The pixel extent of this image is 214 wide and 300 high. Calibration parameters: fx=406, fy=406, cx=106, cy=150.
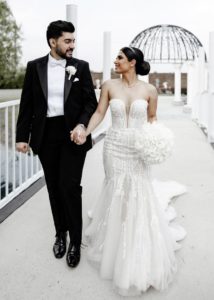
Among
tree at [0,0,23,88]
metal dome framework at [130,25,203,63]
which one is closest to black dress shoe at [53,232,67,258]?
tree at [0,0,23,88]

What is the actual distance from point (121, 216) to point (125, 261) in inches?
11.6

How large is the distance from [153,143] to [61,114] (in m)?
0.64

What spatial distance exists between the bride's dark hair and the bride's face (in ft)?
0.07

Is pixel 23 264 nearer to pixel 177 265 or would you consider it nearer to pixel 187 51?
pixel 177 265

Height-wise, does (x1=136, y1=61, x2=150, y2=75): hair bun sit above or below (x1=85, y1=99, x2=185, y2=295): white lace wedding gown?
above

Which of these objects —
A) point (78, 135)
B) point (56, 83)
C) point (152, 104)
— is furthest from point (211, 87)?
point (78, 135)

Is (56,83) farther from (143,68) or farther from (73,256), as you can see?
(73,256)

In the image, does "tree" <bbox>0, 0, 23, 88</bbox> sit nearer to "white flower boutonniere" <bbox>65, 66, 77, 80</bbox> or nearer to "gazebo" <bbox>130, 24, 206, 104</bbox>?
"white flower boutonniere" <bbox>65, 66, 77, 80</bbox>

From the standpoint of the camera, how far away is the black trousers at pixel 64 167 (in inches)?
103

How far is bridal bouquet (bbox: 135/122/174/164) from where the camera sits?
2363 millimetres

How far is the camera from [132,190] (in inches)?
99.7

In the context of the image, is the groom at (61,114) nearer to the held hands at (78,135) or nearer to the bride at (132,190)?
the held hands at (78,135)

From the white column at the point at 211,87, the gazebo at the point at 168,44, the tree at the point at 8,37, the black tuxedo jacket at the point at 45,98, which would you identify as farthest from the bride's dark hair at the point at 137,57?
the gazebo at the point at 168,44

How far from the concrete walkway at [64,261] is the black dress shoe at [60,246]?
0.04 m
